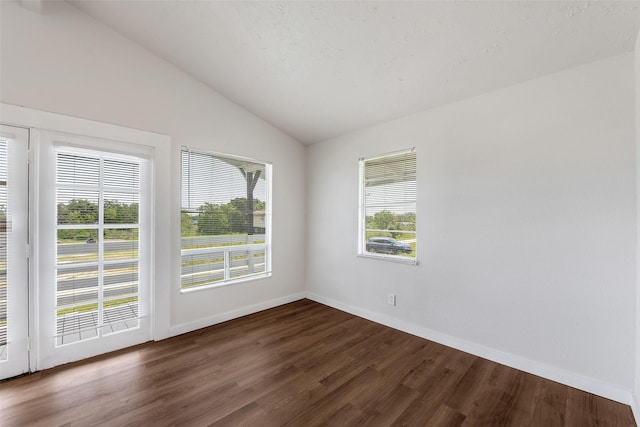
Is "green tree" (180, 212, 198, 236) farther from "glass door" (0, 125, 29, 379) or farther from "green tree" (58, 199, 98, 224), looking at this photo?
"glass door" (0, 125, 29, 379)

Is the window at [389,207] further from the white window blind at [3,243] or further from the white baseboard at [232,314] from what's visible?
the white window blind at [3,243]

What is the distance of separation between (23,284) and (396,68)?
3579 millimetres

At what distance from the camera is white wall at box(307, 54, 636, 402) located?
1961mm

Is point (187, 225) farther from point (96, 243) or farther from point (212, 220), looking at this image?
point (96, 243)

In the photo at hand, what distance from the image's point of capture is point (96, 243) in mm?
2506

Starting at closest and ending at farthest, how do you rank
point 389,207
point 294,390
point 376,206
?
point 294,390 → point 389,207 → point 376,206

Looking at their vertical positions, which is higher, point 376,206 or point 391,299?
point 376,206

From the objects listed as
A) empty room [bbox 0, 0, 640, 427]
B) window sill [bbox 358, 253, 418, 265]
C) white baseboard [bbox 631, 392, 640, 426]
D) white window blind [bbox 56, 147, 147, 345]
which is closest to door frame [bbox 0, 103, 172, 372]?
empty room [bbox 0, 0, 640, 427]

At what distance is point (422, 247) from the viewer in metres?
2.95

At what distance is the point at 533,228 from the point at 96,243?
3.88 meters

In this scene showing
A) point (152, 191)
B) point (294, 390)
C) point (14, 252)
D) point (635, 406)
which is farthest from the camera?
point (152, 191)

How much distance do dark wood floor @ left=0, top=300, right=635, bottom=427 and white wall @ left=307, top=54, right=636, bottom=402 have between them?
1.00ft

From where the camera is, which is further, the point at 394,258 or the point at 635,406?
the point at 394,258

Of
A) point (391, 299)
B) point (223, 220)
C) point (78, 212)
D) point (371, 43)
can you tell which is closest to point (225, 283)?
point (223, 220)
